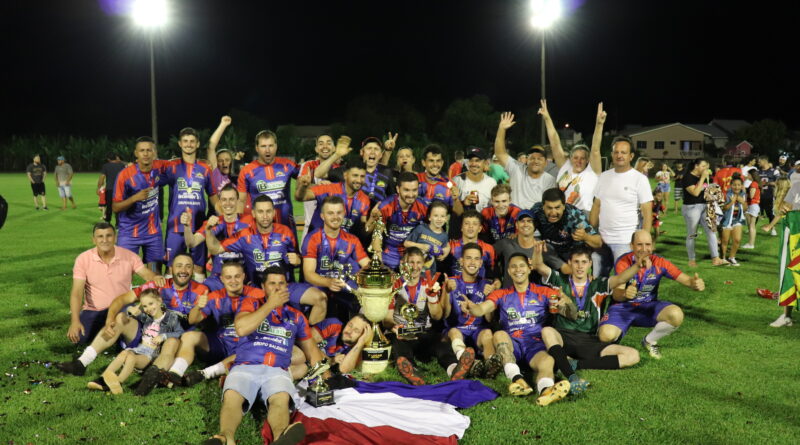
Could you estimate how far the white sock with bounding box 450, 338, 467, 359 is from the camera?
5.78 metres

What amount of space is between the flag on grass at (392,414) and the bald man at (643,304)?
6.30 ft

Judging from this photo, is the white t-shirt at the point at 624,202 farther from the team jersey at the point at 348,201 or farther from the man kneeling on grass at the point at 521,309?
the team jersey at the point at 348,201

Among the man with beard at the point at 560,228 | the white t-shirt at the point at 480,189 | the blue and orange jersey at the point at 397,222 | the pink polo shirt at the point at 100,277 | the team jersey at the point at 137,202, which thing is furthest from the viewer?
the white t-shirt at the point at 480,189

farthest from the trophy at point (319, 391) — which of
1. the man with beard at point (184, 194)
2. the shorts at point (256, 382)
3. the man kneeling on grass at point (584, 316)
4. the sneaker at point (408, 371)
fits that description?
the man with beard at point (184, 194)

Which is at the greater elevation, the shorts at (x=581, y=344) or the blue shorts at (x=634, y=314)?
the blue shorts at (x=634, y=314)

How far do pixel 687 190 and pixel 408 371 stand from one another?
7760 mm

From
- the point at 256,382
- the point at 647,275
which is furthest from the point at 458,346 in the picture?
the point at 647,275

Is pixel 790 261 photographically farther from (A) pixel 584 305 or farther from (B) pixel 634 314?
(A) pixel 584 305

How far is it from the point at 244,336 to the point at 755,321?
6.37 meters

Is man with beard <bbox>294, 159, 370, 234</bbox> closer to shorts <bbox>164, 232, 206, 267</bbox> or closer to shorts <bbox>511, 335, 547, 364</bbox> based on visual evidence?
shorts <bbox>164, 232, 206, 267</bbox>

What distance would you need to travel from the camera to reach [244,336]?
16.8ft

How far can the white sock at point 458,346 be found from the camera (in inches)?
228

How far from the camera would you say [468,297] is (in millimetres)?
6328

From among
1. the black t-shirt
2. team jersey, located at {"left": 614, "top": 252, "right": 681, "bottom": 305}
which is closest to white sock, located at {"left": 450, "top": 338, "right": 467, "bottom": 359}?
team jersey, located at {"left": 614, "top": 252, "right": 681, "bottom": 305}
